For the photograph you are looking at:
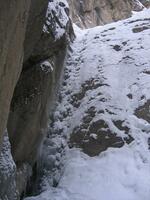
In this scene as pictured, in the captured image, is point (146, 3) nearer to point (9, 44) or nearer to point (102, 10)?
point (102, 10)

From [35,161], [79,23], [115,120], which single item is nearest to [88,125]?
[115,120]

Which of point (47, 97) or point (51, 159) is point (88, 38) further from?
point (51, 159)

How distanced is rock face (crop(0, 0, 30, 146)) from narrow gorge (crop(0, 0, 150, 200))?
2 centimetres

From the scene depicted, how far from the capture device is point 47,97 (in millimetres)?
9688

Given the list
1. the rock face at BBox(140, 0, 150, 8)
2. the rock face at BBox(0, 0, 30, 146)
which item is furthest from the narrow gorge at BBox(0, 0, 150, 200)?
the rock face at BBox(140, 0, 150, 8)

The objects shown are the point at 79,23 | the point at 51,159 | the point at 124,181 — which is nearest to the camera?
the point at 124,181

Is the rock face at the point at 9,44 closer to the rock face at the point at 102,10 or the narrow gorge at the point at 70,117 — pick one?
the narrow gorge at the point at 70,117

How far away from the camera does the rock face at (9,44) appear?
5137mm

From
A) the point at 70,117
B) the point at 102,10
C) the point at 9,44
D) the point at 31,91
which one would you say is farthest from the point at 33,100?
the point at 102,10

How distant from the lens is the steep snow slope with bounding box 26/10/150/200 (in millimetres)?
8266

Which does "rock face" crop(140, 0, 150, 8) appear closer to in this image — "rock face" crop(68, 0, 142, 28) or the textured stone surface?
"rock face" crop(68, 0, 142, 28)

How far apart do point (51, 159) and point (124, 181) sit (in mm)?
1747

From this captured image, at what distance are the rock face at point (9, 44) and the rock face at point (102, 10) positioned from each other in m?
17.7

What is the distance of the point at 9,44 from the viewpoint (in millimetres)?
5387
